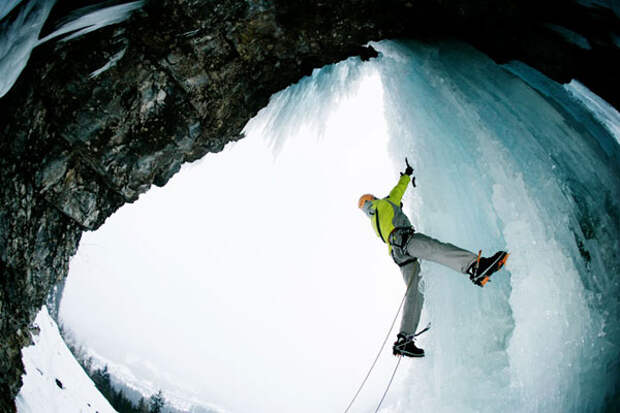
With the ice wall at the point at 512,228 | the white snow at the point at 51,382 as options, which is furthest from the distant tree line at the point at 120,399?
the ice wall at the point at 512,228

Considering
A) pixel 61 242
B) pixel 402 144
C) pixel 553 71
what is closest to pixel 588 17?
pixel 553 71

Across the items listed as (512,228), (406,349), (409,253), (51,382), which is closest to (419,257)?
(409,253)

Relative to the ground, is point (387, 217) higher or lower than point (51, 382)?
higher

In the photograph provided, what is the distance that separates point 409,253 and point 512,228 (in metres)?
1.79

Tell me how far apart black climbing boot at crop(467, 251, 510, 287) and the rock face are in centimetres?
289

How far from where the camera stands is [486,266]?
2.60 meters

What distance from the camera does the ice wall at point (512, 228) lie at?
3520mm

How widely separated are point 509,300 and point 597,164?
6.54 ft

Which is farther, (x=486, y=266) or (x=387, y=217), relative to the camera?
(x=387, y=217)

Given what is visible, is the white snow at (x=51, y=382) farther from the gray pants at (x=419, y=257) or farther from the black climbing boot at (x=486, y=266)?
the black climbing boot at (x=486, y=266)

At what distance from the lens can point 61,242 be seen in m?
5.45

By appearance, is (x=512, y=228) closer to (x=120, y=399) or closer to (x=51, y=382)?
(x=51, y=382)

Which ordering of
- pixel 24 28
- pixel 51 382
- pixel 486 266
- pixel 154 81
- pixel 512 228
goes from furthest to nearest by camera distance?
pixel 51 382 → pixel 154 81 → pixel 512 228 → pixel 24 28 → pixel 486 266

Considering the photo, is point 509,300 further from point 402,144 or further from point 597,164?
point 402,144
